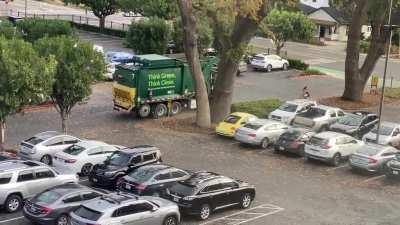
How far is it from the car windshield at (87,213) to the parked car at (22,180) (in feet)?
11.7

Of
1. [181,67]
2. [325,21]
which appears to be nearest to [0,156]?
[181,67]

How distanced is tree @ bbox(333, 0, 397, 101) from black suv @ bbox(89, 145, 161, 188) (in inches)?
900

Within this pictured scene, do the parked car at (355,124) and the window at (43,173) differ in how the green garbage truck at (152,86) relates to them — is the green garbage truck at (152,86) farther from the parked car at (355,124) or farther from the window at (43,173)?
the window at (43,173)

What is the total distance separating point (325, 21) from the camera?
8862 centimetres

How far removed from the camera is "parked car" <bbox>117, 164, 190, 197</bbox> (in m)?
23.3

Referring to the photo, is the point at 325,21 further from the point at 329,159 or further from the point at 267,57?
the point at 329,159

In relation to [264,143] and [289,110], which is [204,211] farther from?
[289,110]

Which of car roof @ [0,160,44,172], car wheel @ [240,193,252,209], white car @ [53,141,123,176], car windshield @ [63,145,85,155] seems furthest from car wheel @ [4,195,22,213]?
car wheel @ [240,193,252,209]

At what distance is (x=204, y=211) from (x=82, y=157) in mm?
6471

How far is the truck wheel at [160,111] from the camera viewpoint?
38.4m

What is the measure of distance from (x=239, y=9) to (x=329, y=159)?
331 inches

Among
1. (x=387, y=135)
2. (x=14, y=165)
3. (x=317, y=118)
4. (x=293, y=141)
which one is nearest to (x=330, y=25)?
(x=317, y=118)

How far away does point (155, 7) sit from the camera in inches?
2586

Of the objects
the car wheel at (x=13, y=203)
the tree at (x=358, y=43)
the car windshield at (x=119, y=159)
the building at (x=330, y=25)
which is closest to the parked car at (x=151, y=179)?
the car windshield at (x=119, y=159)
